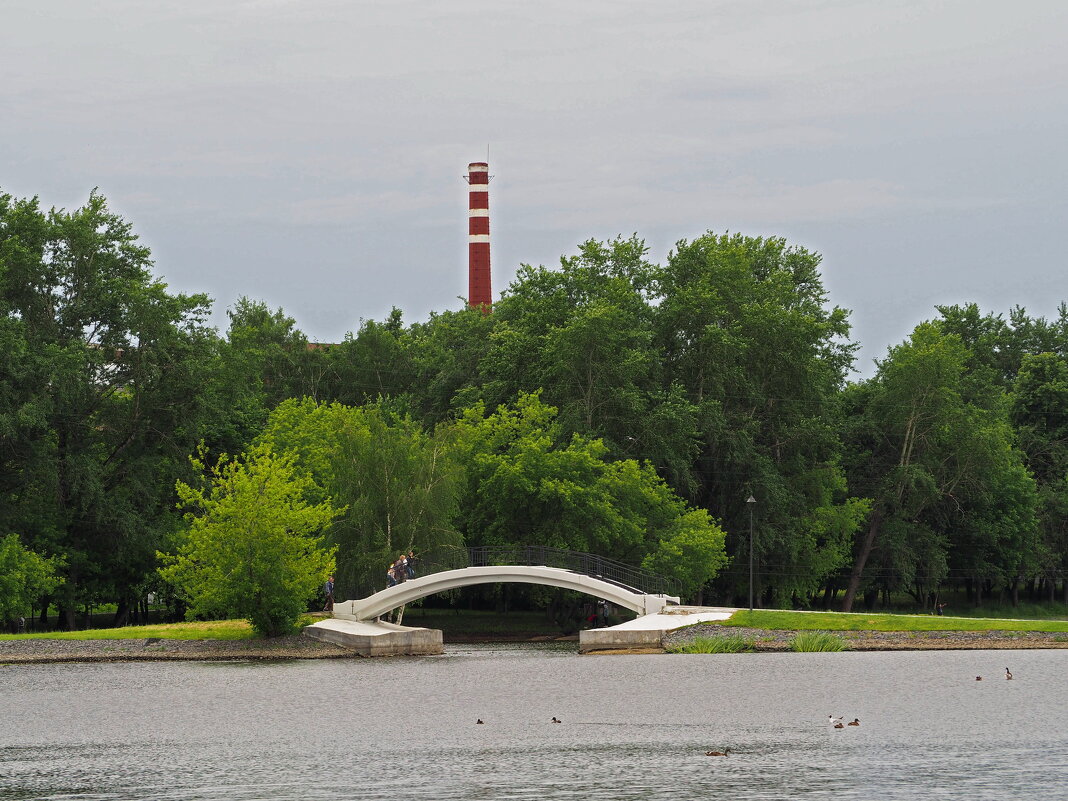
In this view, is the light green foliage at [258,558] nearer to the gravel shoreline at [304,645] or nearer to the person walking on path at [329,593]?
the gravel shoreline at [304,645]

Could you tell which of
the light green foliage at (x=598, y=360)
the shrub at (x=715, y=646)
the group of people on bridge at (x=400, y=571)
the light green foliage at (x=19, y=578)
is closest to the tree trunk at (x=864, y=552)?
the light green foliage at (x=598, y=360)

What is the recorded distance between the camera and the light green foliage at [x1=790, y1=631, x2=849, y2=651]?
52.4 m

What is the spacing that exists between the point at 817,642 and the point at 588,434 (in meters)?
20.5

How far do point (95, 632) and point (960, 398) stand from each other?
4469cm

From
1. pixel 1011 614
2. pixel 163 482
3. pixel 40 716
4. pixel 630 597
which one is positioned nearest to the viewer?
pixel 40 716

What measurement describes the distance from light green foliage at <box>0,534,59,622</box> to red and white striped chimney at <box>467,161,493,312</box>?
45.6 metres

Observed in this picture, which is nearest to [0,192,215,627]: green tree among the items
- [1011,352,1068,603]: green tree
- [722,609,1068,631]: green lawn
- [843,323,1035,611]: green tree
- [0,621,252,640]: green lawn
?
[0,621,252,640]: green lawn

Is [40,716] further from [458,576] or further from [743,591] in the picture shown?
[743,591]

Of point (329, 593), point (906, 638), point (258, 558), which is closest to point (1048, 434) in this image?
point (906, 638)

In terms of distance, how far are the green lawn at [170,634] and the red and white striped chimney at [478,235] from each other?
48.4 metres

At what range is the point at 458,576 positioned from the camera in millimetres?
58469

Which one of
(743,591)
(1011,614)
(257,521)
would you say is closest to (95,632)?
(257,521)

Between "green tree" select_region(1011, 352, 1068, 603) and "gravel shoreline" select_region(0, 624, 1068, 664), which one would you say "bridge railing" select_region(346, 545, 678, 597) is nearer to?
"gravel shoreline" select_region(0, 624, 1068, 664)

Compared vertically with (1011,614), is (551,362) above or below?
above
